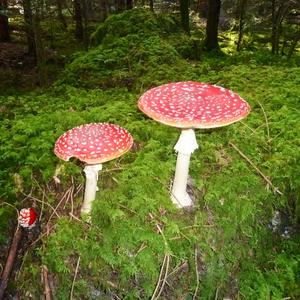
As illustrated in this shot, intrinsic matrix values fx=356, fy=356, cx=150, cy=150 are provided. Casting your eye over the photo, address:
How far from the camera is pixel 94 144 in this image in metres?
2.78

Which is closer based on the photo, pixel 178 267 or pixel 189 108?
pixel 189 108

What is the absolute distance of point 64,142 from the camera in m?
2.85

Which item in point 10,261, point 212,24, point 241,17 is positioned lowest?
point 10,261

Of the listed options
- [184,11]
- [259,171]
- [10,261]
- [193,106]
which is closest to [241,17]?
[184,11]

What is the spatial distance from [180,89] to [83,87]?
3.30 m

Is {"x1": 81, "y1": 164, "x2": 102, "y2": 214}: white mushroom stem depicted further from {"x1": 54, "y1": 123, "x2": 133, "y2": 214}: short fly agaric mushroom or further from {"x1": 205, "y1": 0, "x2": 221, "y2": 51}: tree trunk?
{"x1": 205, "y1": 0, "x2": 221, "y2": 51}: tree trunk

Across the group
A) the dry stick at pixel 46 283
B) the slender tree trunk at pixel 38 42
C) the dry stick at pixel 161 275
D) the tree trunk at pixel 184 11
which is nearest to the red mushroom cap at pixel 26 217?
the dry stick at pixel 46 283

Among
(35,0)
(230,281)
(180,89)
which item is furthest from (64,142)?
(35,0)

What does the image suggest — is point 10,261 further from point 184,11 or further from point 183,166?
point 184,11

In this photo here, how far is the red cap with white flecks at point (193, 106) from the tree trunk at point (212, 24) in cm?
1117

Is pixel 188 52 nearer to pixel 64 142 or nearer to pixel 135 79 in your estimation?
pixel 135 79

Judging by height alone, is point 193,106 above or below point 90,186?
above

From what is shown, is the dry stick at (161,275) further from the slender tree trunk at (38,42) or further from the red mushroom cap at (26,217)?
the slender tree trunk at (38,42)

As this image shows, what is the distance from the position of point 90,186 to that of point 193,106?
118 centimetres
